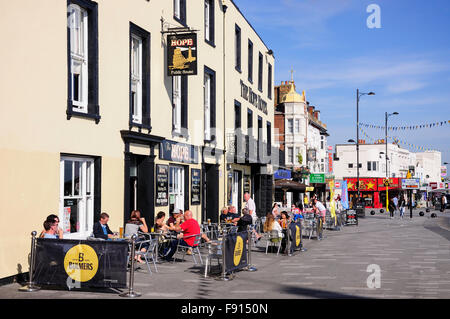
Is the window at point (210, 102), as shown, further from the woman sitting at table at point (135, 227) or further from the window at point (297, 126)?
the window at point (297, 126)

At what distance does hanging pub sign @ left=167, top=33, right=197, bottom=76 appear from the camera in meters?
16.9

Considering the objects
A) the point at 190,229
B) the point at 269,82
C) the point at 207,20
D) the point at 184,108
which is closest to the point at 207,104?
the point at 184,108

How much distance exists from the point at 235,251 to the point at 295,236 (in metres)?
5.42

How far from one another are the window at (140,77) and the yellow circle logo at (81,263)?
6834 mm

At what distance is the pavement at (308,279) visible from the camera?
972cm

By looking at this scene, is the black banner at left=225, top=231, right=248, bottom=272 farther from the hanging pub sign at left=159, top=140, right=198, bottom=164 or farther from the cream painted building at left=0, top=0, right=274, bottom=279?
the hanging pub sign at left=159, top=140, right=198, bottom=164

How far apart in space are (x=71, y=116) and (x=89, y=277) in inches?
167

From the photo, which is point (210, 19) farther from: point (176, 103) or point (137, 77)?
point (137, 77)

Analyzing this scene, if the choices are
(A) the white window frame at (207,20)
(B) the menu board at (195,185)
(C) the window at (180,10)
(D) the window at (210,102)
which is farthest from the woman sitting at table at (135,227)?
(A) the white window frame at (207,20)

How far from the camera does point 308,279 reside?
11711 millimetres

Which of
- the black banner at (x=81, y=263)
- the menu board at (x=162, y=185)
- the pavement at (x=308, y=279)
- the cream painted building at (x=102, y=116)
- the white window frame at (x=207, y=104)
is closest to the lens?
the black banner at (x=81, y=263)

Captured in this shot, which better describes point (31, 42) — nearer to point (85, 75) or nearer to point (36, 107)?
point (36, 107)

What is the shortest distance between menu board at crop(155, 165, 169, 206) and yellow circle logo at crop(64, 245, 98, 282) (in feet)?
23.7
